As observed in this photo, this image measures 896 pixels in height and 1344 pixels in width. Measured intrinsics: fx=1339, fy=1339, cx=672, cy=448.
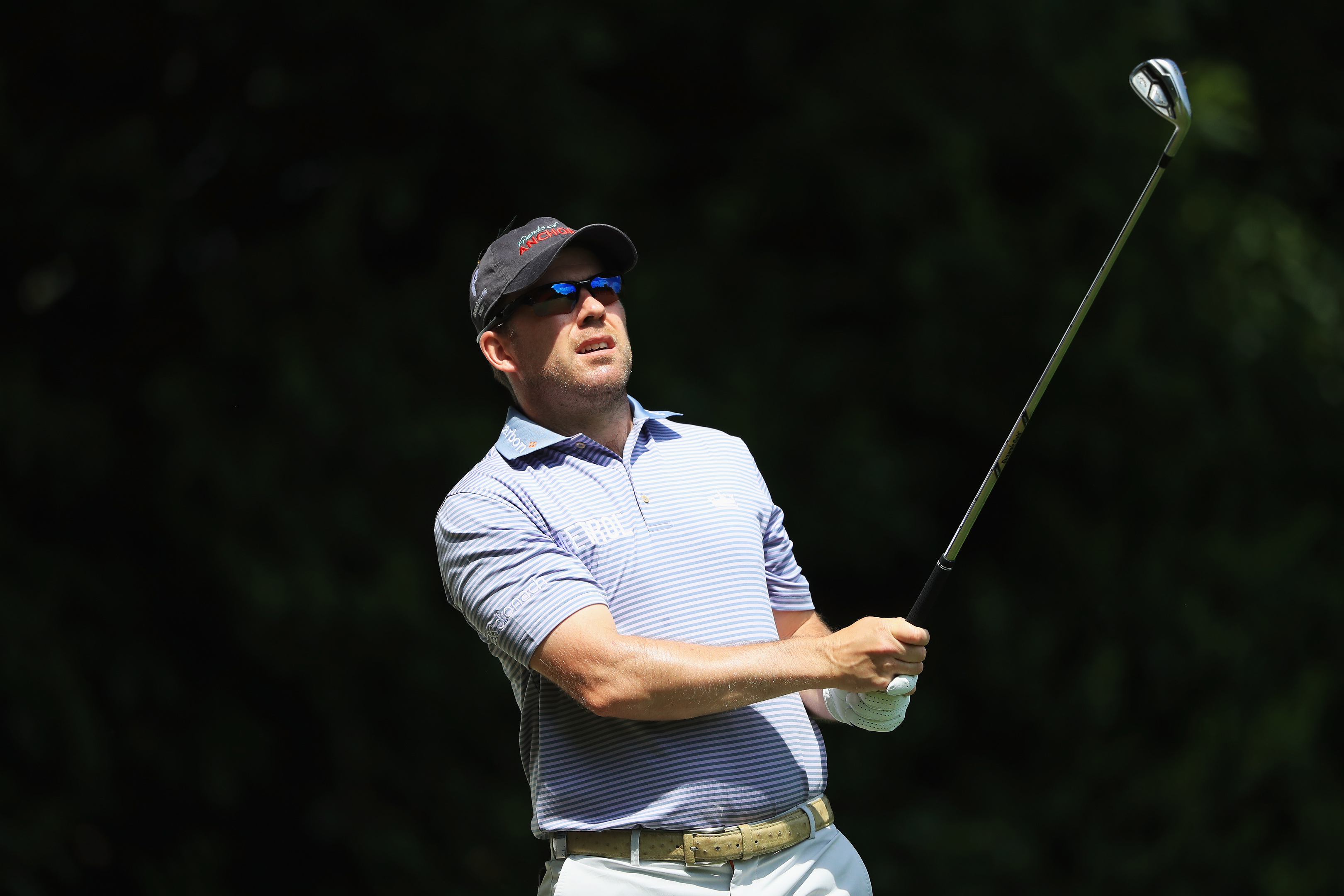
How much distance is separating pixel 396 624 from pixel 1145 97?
3.11 metres

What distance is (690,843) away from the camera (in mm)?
1775

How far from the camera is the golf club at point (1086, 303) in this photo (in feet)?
5.79

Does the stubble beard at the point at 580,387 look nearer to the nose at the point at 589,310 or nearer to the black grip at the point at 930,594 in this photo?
the nose at the point at 589,310

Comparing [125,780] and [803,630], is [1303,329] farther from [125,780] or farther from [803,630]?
[125,780]

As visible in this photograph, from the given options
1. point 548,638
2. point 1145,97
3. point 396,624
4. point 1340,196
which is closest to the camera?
point 548,638

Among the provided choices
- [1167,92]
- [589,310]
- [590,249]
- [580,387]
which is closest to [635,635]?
[580,387]

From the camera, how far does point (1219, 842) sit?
461cm

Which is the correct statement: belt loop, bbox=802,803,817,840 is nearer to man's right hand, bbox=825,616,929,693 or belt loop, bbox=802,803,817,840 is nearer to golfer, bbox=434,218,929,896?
golfer, bbox=434,218,929,896

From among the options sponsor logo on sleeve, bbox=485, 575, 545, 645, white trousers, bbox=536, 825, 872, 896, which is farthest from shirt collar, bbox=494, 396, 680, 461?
white trousers, bbox=536, 825, 872, 896

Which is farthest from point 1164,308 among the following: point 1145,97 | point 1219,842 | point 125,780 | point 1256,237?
point 125,780

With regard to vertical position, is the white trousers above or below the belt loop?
below

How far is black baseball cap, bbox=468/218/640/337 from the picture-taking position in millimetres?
2039

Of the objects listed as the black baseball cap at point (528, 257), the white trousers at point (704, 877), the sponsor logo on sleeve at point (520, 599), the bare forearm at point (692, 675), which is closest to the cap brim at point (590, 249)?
the black baseball cap at point (528, 257)

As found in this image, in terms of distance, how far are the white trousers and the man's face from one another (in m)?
0.68
